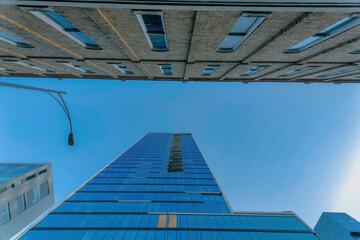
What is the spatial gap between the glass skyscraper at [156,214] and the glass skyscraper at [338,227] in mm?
52623

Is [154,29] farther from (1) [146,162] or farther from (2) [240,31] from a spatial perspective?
(1) [146,162]

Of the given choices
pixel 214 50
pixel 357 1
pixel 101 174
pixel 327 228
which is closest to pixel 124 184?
pixel 101 174

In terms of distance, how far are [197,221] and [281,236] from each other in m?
11.8

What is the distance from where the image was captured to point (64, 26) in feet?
29.7

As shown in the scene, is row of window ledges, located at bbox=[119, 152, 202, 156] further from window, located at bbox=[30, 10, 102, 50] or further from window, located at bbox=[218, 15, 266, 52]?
window, located at bbox=[218, 15, 266, 52]

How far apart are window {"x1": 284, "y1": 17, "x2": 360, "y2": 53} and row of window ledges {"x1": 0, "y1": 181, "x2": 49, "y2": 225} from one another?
6279 cm

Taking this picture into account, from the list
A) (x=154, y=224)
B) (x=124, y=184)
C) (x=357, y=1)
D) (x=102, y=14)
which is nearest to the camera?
(x=357, y=1)

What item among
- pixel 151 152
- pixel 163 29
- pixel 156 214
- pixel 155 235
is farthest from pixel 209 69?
pixel 151 152

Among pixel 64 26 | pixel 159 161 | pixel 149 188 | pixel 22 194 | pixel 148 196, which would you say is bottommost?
pixel 22 194

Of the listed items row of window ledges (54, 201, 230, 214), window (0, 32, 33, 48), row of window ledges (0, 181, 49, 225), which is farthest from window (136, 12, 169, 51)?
row of window ledges (0, 181, 49, 225)

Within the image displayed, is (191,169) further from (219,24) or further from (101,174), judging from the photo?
(219,24)

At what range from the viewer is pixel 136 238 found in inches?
989

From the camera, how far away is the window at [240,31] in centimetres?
801

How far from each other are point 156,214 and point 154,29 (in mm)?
29919
